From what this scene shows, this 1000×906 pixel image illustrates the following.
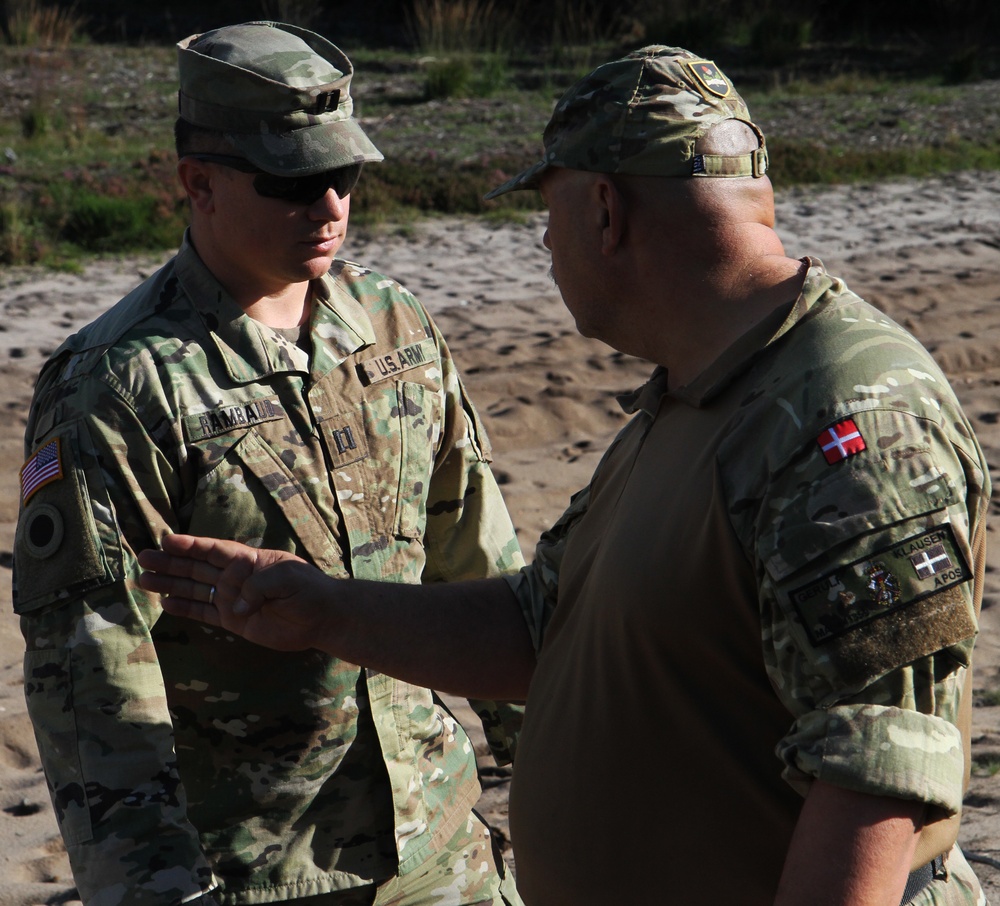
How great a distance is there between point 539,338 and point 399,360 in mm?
5215

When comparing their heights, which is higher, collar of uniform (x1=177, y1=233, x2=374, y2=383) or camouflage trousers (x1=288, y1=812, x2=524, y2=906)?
collar of uniform (x1=177, y1=233, x2=374, y2=383)

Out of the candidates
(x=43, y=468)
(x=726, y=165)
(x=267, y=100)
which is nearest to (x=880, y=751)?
(x=726, y=165)

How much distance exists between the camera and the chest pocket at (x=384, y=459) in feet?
8.38

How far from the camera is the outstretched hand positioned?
223 centimetres

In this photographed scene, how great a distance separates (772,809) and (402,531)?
3.68 feet

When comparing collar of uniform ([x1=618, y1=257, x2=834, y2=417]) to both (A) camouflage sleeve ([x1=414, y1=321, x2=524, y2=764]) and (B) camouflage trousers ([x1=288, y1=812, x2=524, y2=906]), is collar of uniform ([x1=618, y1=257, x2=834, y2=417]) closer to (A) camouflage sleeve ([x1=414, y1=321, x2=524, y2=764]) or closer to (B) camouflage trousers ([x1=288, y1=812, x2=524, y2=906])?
(A) camouflage sleeve ([x1=414, y1=321, x2=524, y2=764])

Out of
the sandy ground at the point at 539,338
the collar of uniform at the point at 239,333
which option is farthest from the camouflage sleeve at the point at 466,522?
the sandy ground at the point at 539,338

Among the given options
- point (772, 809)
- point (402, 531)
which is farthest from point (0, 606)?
point (772, 809)

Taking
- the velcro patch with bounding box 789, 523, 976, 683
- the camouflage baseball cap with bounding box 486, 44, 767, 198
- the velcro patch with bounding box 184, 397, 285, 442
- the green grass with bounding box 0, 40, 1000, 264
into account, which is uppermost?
the camouflage baseball cap with bounding box 486, 44, 767, 198

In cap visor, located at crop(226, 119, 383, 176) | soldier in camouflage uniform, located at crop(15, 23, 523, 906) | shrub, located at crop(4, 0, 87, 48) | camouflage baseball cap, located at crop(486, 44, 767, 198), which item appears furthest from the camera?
shrub, located at crop(4, 0, 87, 48)

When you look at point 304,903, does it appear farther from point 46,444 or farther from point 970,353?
point 970,353

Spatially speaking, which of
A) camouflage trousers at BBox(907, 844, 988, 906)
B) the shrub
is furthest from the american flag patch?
the shrub

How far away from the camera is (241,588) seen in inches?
89.4

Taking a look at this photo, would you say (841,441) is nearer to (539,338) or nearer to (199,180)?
(199,180)
